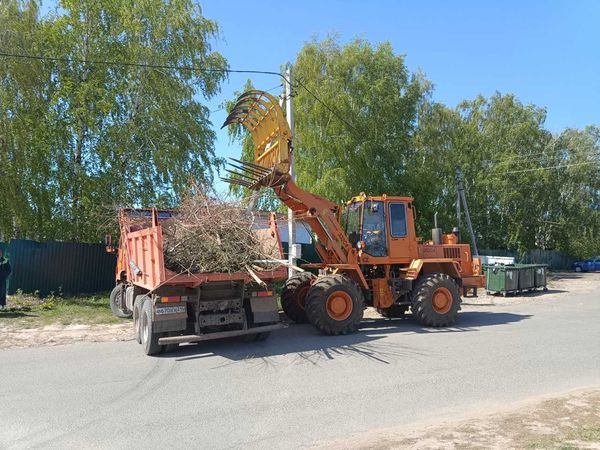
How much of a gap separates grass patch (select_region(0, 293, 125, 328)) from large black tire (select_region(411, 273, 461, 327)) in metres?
7.34

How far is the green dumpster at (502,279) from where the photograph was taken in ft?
66.2

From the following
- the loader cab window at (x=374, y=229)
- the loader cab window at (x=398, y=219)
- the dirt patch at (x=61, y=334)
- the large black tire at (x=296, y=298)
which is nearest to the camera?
the dirt patch at (x=61, y=334)

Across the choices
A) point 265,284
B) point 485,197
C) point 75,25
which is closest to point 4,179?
point 75,25

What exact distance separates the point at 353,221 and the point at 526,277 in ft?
41.9

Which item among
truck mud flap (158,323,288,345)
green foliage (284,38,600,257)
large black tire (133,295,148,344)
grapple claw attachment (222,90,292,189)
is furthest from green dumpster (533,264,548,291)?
large black tire (133,295,148,344)

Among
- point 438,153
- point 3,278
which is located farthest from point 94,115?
point 438,153

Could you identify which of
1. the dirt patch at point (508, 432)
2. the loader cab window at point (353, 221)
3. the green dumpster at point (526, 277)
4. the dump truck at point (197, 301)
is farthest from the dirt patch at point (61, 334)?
the green dumpster at point (526, 277)

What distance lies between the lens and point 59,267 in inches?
640

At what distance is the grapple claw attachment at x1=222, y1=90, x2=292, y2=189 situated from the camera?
419 inches

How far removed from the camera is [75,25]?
59.2ft

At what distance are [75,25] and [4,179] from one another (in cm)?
625

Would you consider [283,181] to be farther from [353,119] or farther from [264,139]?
[353,119]

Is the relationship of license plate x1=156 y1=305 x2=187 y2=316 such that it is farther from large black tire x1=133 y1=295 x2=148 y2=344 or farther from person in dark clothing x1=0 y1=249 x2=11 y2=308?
person in dark clothing x1=0 y1=249 x2=11 y2=308

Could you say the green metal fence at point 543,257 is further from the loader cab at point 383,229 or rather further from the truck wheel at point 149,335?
the truck wheel at point 149,335
